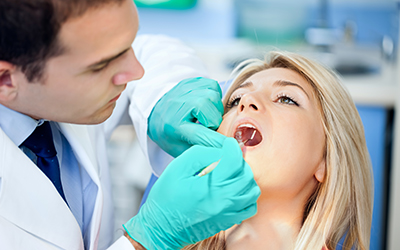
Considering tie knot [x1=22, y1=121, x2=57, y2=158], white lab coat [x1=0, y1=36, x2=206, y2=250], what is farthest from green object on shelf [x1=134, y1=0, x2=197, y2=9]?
tie knot [x1=22, y1=121, x2=57, y2=158]

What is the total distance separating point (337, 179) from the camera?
3.50 feet

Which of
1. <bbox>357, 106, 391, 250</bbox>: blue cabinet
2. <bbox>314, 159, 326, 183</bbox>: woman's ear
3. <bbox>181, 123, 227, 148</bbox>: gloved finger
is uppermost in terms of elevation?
<bbox>181, 123, 227, 148</bbox>: gloved finger

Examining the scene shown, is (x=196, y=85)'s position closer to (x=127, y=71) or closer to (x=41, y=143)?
(x=127, y=71)

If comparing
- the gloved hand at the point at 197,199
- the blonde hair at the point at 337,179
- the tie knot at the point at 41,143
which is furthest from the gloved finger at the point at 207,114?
the tie knot at the point at 41,143

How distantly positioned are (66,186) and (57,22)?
0.55 metres

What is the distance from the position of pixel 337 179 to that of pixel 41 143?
86 centimetres

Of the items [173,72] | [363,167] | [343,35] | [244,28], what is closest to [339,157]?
[363,167]

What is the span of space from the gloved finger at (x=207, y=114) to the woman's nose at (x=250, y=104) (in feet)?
0.28

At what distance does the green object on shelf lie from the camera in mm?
2868

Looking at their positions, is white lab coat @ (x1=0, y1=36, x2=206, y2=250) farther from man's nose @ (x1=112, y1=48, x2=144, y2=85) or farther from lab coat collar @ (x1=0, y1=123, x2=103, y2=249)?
man's nose @ (x1=112, y1=48, x2=144, y2=85)

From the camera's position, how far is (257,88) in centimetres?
112

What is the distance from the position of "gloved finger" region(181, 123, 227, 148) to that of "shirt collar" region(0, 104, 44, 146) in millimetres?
424

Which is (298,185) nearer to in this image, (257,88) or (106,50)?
(257,88)

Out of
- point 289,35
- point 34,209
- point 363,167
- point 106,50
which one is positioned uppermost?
point 106,50
